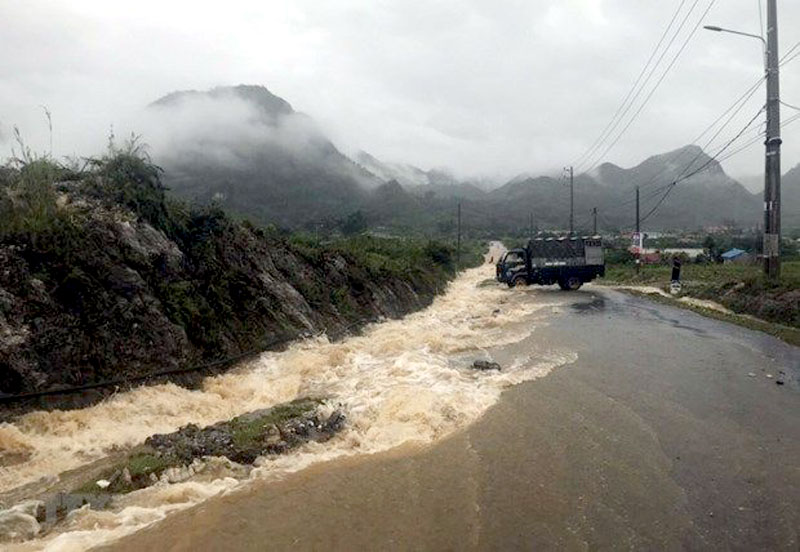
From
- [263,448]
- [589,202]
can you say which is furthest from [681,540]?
[589,202]

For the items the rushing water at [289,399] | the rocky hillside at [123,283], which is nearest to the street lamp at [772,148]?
the rushing water at [289,399]

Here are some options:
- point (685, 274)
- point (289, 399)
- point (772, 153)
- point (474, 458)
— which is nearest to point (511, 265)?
point (685, 274)

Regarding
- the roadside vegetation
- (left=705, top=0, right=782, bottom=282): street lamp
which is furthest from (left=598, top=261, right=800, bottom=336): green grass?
the roadside vegetation

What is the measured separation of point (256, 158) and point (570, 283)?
12139 centimetres

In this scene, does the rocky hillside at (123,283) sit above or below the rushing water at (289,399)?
above

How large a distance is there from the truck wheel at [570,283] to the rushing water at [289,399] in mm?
17460

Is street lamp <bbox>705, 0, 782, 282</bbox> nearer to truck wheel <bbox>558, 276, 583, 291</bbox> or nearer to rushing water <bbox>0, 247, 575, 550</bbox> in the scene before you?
rushing water <bbox>0, 247, 575, 550</bbox>

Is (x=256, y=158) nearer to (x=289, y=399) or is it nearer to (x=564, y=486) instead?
(x=289, y=399)

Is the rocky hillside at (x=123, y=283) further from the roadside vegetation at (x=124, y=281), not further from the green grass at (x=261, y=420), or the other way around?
the green grass at (x=261, y=420)

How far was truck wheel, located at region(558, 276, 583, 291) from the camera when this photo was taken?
109 ft

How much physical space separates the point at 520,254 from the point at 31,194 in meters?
28.3

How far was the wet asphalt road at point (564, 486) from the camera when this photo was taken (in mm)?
5344

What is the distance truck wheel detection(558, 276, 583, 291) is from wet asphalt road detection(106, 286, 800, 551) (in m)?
22.4

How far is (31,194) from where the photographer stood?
10.3m
